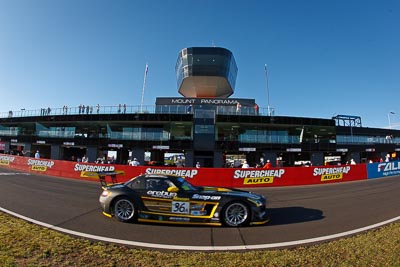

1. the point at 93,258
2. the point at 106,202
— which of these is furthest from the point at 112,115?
the point at 93,258

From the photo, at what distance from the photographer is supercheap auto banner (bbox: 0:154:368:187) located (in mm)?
16047

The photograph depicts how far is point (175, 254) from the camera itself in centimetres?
415

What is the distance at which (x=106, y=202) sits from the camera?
21.6 ft

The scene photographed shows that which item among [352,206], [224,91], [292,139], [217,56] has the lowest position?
[352,206]

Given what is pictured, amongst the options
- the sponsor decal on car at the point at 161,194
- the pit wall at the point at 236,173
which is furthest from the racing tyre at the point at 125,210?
the pit wall at the point at 236,173

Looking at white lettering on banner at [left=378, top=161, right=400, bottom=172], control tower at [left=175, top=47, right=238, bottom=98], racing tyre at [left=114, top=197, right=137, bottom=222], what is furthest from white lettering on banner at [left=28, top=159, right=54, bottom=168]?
control tower at [left=175, top=47, right=238, bottom=98]

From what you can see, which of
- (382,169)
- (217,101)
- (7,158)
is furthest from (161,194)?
(217,101)

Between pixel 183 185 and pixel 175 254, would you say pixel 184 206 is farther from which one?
pixel 175 254

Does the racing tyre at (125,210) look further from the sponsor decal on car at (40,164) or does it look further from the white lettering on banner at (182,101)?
the white lettering on banner at (182,101)

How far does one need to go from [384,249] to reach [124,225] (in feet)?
17.0

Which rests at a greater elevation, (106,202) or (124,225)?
(106,202)

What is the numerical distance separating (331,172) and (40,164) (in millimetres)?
23340

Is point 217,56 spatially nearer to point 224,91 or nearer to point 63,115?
point 224,91

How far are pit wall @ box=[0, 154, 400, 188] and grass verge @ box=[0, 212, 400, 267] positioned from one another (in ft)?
36.8
